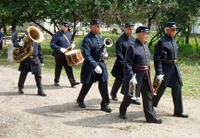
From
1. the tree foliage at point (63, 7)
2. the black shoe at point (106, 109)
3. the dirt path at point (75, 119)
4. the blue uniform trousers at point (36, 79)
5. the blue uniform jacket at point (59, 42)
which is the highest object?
the tree foliage at point (63, 7)

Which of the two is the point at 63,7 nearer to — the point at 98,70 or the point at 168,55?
the point at 98,70

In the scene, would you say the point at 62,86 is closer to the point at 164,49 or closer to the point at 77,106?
the point at 77,106

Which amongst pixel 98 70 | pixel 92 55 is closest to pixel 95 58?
pixel 92 55

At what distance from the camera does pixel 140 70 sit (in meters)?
4.75

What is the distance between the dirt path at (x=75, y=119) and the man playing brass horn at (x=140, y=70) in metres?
0.42

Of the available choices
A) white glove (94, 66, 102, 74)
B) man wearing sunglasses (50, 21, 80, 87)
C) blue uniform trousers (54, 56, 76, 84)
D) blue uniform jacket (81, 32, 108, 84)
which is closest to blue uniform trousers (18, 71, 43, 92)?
man wearing sunglasses (50, 21, 80, 87)

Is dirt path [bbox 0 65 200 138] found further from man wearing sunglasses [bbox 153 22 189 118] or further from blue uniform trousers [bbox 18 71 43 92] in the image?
man wearing sunglasses [bbox 153 22 189 118]

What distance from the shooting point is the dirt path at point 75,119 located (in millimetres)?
4414

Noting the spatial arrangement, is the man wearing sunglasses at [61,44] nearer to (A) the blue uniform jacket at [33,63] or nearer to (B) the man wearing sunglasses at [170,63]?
(A) the blue uniform jacket at [33,63]

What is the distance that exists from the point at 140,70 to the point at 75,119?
1673mm

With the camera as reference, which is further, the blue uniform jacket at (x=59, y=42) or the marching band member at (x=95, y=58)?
the blue uniform jacket at (x=59, y=42)

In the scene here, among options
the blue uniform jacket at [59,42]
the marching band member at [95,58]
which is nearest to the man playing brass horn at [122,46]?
the marching band member at [95,58]

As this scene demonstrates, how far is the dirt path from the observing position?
4414mm

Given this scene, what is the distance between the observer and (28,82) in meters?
8.53
